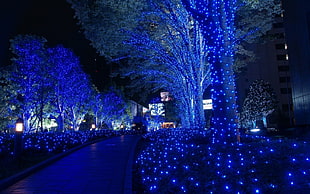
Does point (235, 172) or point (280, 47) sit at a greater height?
point (280, 47)

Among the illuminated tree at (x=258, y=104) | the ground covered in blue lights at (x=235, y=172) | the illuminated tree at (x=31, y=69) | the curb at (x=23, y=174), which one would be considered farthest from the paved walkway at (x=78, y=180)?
the illuminated tree at (x=258, y=104)

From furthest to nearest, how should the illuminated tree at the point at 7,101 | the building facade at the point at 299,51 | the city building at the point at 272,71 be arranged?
the city building at the point at 272,71 < the illuminated tree at the point at 7,101 < the building facade at the point at 299,51

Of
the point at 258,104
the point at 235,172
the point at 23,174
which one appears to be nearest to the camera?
the point at 235,172

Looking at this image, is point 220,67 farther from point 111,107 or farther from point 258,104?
point 258,104

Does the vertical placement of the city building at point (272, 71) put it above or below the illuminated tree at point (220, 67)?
above

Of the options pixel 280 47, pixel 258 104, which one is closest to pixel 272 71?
pixel 280 47

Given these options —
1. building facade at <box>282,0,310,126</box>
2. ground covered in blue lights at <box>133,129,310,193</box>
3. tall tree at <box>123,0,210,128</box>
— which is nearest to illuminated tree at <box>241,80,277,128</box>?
building facade at <box>282,0,310,126</box>

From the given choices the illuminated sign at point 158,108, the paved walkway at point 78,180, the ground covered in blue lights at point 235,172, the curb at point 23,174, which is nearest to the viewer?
the ground covered in blue lights at point 235,172

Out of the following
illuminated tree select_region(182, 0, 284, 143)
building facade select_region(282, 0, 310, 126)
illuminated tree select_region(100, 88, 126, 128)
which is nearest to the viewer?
illuminated tree select_region(182, 0, 284, 143)

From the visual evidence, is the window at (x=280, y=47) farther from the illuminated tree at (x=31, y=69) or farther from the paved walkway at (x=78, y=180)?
the paved walkway at (x=78, y=180)

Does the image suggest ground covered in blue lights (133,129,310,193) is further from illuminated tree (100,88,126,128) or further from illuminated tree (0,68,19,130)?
illuminated tree (100,88,126,128)

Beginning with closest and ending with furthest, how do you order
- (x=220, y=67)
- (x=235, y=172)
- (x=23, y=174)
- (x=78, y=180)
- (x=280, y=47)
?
1. (x=235, y=172)
2. (x=78, y=180)
3. (x=23, y=174)
4. (x=220, y=67)
5. (x=280, y=47)

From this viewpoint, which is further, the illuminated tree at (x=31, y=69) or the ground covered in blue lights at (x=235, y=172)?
the illuminated tree at (x=31, y=69)

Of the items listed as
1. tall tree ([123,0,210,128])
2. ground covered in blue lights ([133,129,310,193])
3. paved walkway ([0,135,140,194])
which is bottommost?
paved walkway ([0,135,140,194])
